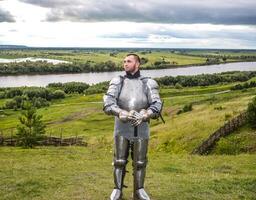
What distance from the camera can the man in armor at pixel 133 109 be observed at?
10.3 meters

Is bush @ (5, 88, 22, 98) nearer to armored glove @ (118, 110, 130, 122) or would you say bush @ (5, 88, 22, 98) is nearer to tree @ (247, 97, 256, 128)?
tree @ (247, 97, 256, 128)

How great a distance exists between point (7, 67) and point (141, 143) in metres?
184

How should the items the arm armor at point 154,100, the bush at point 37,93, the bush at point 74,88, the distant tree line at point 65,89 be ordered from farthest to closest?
the bush at point 74,88
the bush at point 37,93
the distant tree line at point 65,89
the arm armor at point 154,100

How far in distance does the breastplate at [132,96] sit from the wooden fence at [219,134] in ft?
71.3

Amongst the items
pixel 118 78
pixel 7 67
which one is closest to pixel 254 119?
pixel 118 78

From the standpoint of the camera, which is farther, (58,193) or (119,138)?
(58,193)

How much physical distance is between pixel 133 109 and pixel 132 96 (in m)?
0.31

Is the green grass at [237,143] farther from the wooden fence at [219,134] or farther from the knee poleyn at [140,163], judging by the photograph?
the knee poleyn at [140,163]

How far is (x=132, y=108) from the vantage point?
33.8 ft

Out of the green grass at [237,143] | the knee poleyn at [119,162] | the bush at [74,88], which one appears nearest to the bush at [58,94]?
the bush at [74,88]

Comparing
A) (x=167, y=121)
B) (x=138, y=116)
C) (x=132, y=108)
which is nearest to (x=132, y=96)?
(x=132, y=108)

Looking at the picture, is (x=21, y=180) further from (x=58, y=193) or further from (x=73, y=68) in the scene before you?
(x=73, y=68)

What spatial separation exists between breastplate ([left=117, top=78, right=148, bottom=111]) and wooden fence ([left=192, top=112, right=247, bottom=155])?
71.3 ft

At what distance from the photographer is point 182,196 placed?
1220 cm
